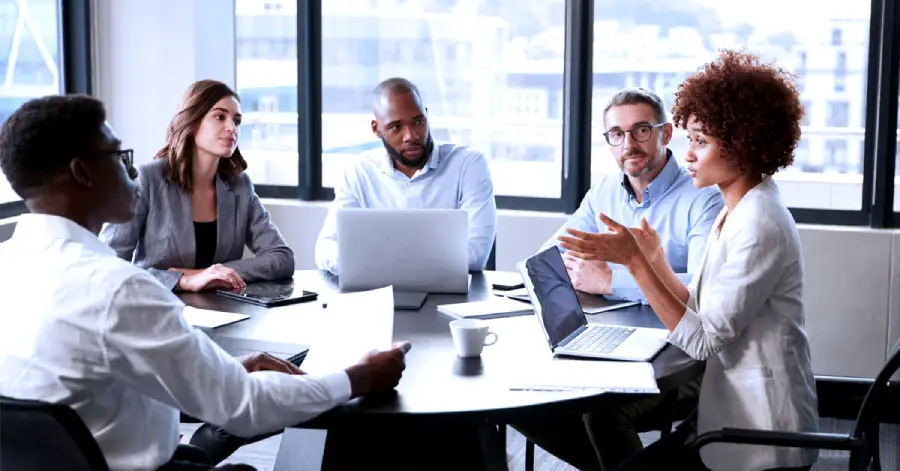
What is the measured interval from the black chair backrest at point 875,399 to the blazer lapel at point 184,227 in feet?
6.46

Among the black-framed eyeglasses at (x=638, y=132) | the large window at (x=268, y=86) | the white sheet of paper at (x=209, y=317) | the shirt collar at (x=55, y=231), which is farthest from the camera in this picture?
the large window at (x=268, y=86)

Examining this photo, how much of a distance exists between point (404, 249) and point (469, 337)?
2.24 feet

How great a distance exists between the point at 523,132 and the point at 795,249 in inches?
103

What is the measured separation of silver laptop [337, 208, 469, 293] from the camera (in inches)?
103

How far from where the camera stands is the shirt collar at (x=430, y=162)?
3.47m

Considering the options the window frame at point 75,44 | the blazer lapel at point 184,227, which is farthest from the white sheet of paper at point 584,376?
the window frame at point 75,44

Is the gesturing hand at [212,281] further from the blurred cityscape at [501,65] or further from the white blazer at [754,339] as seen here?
the blurred cityscape at [501,65]

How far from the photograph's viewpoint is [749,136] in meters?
2.12

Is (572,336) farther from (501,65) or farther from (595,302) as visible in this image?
(501,65)

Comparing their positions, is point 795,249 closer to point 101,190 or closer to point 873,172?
point 101,190

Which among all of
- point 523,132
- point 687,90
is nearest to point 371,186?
point 523,132

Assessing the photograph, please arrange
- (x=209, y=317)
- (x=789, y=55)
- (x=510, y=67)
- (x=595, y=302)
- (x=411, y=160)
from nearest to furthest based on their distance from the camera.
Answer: (x=209, y=317)
(x=595, y=302)
(x=411, y=160)
(x=789, y=55)
(x=510, y=67)

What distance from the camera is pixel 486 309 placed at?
2.50 metres

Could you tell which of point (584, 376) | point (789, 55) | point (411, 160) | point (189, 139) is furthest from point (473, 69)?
point (584, 376)
